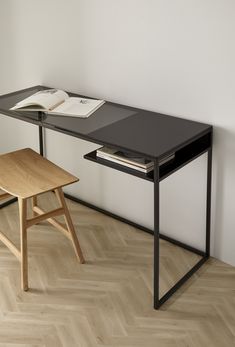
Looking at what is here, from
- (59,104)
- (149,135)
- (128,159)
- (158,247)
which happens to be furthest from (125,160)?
(59,104)

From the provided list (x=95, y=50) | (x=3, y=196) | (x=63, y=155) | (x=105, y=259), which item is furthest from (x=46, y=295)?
(x=95, y=50)

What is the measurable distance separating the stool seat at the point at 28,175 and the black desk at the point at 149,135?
0.74ft

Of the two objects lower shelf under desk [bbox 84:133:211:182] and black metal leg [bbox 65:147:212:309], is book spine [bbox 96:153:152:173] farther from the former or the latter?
black metal leg [bbox 65:147:212:309]

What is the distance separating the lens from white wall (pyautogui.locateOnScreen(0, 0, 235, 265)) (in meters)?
2.74

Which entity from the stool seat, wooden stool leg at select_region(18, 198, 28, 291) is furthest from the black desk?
wooden stool leg at select_region(18, 198, 28, 291)

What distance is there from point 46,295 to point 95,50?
1246mm

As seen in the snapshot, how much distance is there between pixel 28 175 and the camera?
9.81 feet

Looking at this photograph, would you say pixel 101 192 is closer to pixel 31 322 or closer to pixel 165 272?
pixel 165 272

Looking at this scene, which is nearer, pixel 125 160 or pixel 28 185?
pixel 125 160

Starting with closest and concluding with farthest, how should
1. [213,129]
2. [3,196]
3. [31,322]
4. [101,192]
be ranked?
1. [31,322]
2. [213,129]
3. [3,196]
4. [101,192]

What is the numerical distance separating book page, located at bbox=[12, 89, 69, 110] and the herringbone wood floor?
73 centimetres

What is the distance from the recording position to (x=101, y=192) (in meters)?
3.53

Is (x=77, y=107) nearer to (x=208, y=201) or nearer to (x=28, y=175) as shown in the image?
(x=28, y=175)

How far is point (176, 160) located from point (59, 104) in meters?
0.74
